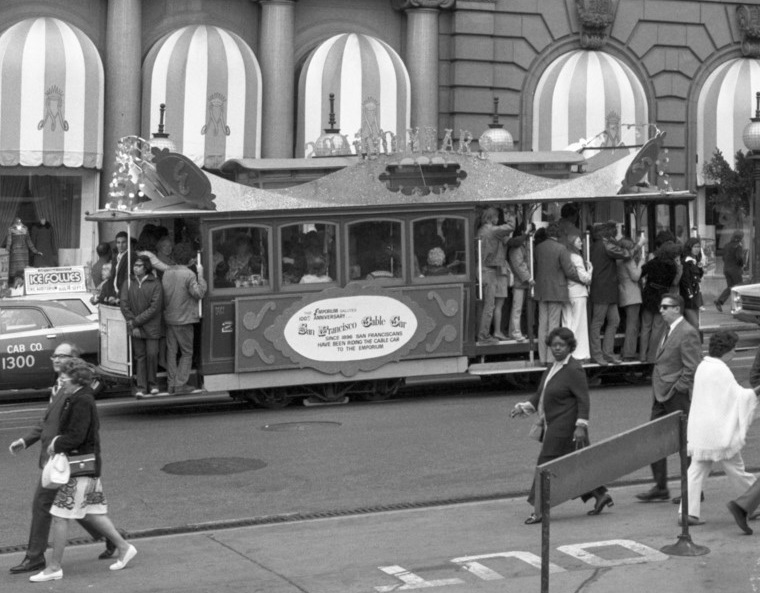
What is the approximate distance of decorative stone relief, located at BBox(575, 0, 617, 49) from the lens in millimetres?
29734

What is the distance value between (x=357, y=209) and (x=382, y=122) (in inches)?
494

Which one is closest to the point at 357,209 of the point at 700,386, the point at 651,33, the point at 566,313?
the point at 566,313

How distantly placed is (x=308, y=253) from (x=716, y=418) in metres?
7.59

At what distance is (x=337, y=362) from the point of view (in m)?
16.6

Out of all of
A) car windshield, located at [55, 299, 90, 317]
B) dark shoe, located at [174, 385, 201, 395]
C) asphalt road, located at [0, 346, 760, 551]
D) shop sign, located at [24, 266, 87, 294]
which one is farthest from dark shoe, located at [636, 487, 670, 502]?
shop sign, located at [24, 266, 87, 294]

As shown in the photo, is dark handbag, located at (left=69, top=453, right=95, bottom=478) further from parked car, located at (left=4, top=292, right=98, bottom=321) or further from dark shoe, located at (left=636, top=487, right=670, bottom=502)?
parked car, located at (left=4, top=292, right=98, bottom=321)

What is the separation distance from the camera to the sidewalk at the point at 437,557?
A: 28.4ft

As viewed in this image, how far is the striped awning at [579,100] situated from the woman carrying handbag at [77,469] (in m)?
21.6

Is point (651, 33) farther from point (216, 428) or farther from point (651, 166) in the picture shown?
point (216, 428)

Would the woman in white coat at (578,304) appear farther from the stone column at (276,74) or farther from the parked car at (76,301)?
the stone column at (276,74)

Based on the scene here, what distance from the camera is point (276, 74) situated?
28.0 metres

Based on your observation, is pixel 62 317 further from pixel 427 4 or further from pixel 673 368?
pixel 427 4

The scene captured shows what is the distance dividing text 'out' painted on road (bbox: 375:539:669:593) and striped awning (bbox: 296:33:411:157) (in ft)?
63.2

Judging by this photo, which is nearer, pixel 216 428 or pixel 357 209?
pixel 216 428
